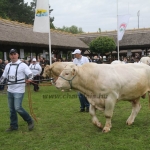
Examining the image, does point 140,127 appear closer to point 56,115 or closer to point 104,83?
point 104,83

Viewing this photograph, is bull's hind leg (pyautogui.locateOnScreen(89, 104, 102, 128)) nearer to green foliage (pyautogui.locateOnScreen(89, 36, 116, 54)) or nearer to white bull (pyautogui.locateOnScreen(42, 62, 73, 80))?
white bull (pyautogui.locateOnScreen(42, 62, 73, 80))

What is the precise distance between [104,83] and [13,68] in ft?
7.02

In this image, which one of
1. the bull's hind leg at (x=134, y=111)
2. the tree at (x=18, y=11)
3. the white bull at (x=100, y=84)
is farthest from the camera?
the tree at (x=18, y=11)

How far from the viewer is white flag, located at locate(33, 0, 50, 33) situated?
15141mm

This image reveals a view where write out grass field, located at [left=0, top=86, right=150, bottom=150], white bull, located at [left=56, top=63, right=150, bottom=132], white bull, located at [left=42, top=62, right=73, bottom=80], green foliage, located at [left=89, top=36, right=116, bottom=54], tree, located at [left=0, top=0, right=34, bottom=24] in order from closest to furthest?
grass field, located at [left=0, top=86, right=150, bottom=150] → white bull, located at [left=56, top=63, right=150, bottom=132] → white bull, located at [left=42, top=62, right=73, bottom=80] → green foliage, located at [left=89, top=36, right=116, bottom=54] → tree, located at [left=0, top=0, right=34, bottom=24]

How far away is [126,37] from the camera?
34188 mm

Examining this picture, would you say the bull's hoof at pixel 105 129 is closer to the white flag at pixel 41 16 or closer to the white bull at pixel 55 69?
the white bull at pixel 55 69

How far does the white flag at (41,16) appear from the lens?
15141mm

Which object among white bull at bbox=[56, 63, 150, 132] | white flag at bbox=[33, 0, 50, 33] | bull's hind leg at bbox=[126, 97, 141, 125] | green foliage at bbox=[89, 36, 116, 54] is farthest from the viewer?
green foliage at bbox=[89, 36, 116, 54]

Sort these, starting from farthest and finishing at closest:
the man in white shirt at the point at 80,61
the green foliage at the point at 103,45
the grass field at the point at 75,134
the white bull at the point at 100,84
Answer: the green foliage at the point at 103,45
the man in white shirt at the point at 80,61
the white bull at the point at 100,84
the grass field at the point at 75,134

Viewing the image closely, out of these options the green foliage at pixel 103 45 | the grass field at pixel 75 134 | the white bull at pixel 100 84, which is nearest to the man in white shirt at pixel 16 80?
the grass field at pixel 75 134

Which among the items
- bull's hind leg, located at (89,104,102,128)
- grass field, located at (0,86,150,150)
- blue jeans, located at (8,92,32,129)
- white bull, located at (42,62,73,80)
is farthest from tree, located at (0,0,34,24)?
bull's hind leg, located at (89,104,102,128)

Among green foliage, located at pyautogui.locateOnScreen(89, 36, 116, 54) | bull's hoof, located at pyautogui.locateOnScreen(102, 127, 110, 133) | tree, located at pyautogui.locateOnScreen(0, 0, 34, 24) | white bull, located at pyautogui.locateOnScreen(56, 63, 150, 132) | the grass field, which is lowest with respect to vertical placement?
the grass field

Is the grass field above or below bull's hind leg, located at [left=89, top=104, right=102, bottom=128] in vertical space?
below
